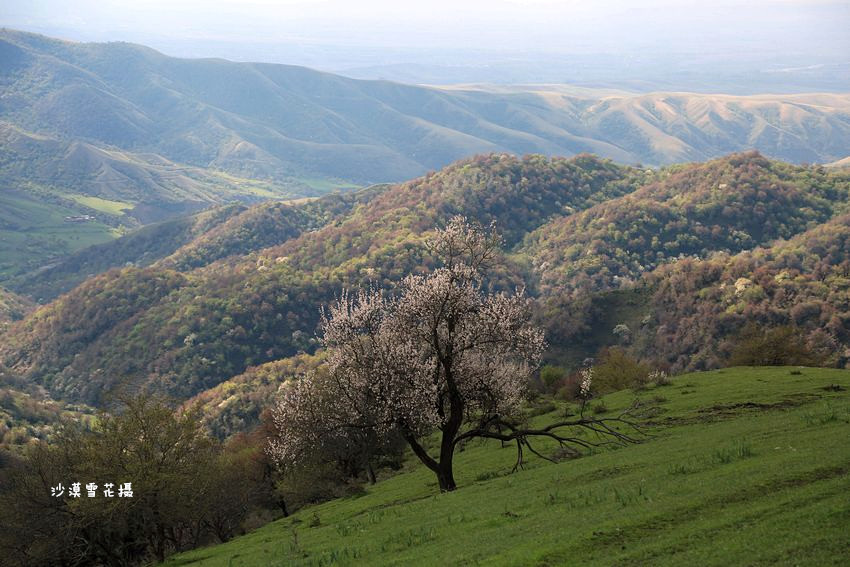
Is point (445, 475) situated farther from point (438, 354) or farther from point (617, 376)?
point (617, 376)

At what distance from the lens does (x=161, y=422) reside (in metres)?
37.9

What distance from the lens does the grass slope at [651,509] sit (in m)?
12.8

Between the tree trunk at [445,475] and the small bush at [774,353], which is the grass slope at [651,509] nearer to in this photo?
the tree trunk at [445,475]

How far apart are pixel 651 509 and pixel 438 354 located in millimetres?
12707

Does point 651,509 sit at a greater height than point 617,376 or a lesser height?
greater

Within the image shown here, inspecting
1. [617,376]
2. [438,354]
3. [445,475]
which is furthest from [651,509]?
[617,376]

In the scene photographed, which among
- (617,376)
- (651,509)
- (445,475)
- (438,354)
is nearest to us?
(651,509)

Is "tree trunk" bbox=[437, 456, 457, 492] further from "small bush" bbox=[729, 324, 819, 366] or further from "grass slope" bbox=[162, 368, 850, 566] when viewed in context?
"small bush" bbox=[729, 324, 819, 366]

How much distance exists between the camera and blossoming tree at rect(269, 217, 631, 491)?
2742 centimetres

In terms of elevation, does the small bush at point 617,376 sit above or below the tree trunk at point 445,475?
below


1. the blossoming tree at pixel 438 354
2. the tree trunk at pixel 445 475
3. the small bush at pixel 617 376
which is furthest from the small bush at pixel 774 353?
the tree trunk at pixel 445 475

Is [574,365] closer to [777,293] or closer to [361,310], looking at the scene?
[777,293]

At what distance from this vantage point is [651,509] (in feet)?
51.6

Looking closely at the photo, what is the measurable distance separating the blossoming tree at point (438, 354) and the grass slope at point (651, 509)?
321cm
